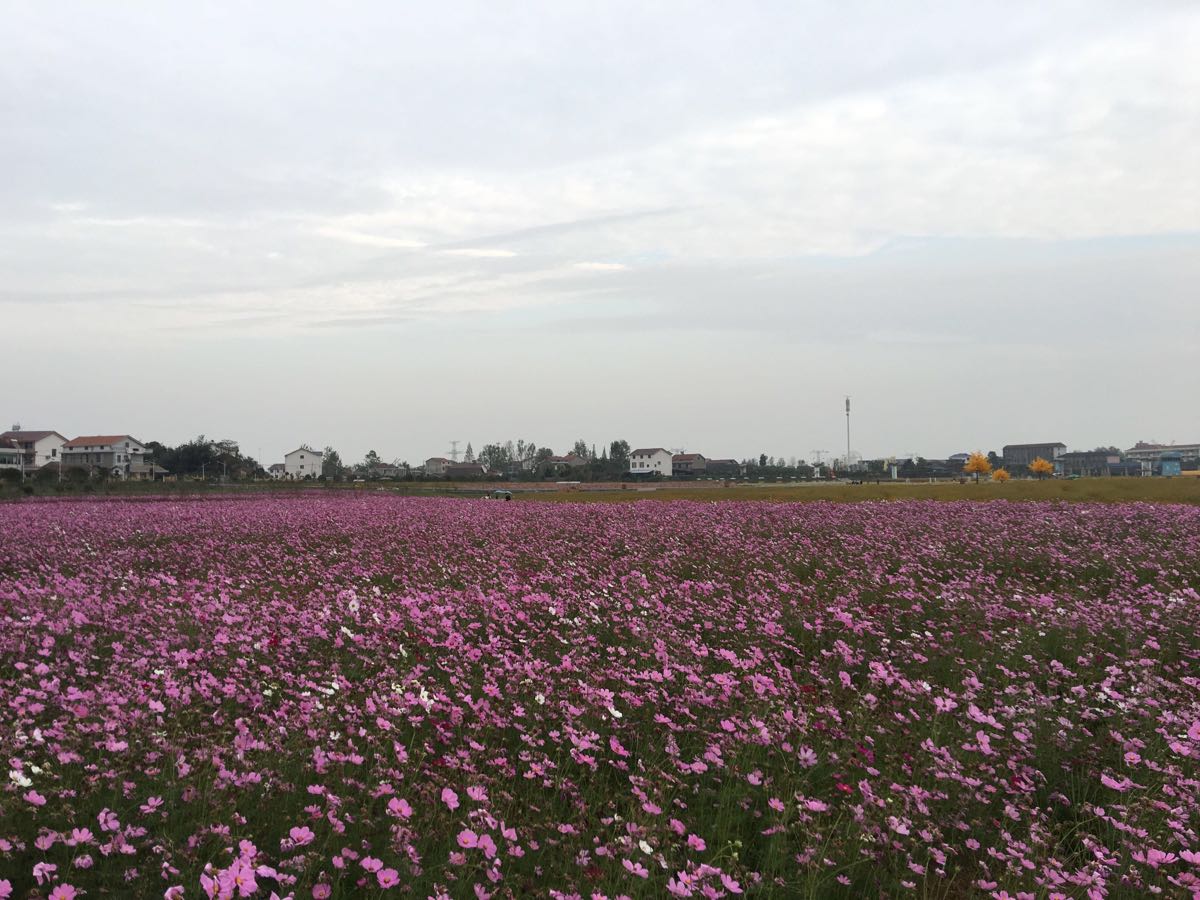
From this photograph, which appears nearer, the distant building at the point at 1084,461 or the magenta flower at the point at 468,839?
the magenta flower at the point at 468,839

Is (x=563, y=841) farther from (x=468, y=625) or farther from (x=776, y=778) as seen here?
(x=468, y=625)

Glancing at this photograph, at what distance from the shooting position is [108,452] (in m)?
118

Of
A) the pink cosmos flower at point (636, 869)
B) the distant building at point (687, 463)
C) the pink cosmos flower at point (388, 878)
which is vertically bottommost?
the pink cosmos flower at point (636, 869)

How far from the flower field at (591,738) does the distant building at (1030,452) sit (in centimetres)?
16292

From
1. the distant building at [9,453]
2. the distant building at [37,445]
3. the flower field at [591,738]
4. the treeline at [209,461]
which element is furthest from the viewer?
the distant building at [37,445]

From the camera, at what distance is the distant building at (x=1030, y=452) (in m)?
154

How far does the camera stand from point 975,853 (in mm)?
3641

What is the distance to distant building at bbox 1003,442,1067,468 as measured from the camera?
154 metres

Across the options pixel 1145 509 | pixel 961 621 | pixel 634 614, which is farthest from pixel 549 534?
pixel 1145 509

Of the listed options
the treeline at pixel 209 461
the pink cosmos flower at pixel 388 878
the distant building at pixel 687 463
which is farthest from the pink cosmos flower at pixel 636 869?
the distant building at pixel 687 463

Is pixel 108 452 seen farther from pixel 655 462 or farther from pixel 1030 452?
pixel 1030 452

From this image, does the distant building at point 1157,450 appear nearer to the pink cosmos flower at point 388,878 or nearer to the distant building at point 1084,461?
the distant building at point 1084,461

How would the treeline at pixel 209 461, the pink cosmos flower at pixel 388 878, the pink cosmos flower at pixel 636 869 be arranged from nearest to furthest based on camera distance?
the pink cosmos flower at pixel 388 878, the pink cosmos flower at pixel 636 869, the treeline at pixel 209 461

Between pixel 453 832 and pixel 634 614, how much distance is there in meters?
3.93
